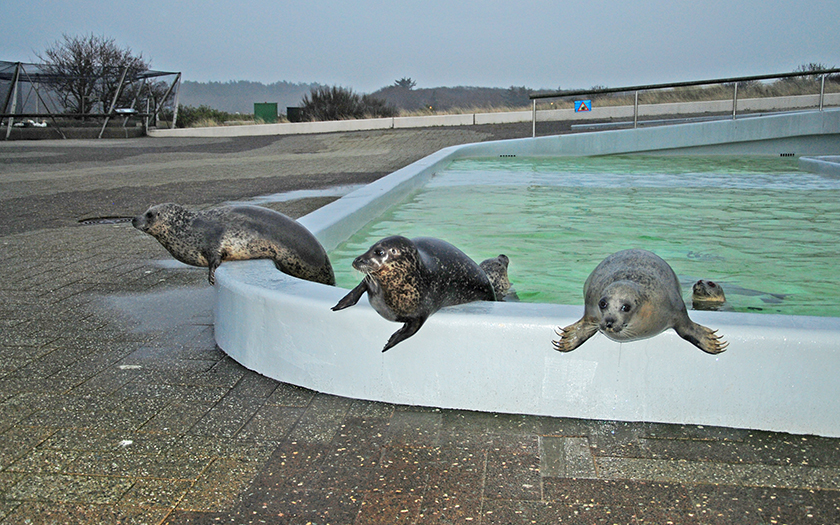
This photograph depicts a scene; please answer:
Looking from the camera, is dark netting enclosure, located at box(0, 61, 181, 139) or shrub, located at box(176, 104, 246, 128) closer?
dark netting enclosure, located at box(0, 61, 181, 139)

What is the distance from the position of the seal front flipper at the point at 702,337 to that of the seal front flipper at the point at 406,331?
3.73ft

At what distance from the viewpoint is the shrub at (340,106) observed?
33844mm

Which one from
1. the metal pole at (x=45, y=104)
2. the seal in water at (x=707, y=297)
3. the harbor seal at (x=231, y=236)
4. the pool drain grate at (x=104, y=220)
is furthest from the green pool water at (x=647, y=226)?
the metal pole at (x=45, y=104)

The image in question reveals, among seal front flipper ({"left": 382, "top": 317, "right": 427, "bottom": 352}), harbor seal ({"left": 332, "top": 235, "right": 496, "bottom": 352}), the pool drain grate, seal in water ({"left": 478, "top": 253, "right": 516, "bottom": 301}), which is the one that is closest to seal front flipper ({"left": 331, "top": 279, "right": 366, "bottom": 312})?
harbor seal ({"left": 332, "top": 235, "right": 496, "bottom": 352})

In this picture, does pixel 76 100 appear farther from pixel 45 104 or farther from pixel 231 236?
pixel 231 236

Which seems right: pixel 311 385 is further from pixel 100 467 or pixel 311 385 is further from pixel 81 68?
pixel 81 68

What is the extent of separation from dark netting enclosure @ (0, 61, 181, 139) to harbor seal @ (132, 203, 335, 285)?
77.3 ft

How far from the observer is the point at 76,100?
32.0 meters

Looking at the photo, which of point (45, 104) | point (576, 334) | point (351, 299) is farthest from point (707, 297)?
point (45, 104)

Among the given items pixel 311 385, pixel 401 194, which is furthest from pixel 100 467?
pixel 401 194

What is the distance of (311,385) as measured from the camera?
362 cm

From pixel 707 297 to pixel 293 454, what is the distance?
3.19 m

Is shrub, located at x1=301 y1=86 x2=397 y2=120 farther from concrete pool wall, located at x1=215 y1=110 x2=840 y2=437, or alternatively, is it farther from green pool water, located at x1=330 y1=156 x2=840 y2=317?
concrete pool wall, located at x1=215 y1=110 x2=840 y2=437

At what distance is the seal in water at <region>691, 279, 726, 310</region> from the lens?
4.89 m
